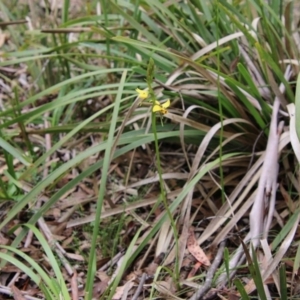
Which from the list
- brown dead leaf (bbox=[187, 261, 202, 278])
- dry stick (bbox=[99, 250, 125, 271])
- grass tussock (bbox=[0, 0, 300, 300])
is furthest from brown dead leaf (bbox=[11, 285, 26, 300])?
brown dead leaf (bbox=[187, 261, 202, 278])

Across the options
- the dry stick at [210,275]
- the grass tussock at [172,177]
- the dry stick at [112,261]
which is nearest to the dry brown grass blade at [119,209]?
the grass tussock at [172,177]

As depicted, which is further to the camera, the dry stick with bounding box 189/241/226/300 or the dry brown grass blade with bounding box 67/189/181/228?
the dry brown grass blade with bounding box 67/189/181/228

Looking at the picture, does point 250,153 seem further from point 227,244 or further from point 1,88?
point 1,88

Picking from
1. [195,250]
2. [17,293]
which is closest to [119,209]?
[195,250]

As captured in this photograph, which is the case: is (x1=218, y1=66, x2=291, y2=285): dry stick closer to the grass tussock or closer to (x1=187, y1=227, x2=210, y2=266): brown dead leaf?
the grass tussock

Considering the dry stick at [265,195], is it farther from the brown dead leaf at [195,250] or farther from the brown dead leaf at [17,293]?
the brown dead leaf at [17,293]
